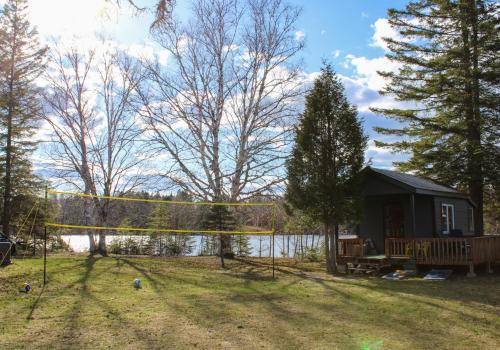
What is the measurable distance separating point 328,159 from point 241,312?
8.43 metres

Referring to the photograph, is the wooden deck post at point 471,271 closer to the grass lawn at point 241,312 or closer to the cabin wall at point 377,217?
the grass lawn at point 241,312

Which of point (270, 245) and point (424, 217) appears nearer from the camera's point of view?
point (424, 217)

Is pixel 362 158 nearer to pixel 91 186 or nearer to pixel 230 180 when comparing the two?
pixel 230 180

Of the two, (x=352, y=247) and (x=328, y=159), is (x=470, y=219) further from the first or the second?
(x=328, y=159)

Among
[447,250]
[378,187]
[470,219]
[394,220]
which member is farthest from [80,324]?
[470,219]

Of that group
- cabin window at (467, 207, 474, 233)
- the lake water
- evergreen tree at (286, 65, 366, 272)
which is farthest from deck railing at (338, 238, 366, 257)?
cabin window at (467, 207, 474, 233)

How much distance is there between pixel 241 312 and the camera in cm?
862

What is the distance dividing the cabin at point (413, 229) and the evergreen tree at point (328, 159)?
1091 millimetres

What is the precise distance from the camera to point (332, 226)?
16.3 metres

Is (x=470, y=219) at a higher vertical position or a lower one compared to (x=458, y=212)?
lower

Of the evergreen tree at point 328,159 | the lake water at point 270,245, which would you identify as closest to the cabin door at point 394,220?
the evergreen tree at point 328,159

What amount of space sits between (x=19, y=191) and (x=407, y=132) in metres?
21.5

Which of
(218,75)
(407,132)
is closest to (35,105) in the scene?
(218,75)

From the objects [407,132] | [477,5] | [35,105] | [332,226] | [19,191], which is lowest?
[332,226]
